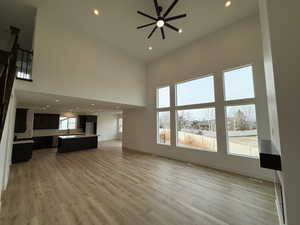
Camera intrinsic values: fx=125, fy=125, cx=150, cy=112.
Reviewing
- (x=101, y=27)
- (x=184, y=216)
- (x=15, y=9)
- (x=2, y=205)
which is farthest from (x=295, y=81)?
(x=15, y=9)

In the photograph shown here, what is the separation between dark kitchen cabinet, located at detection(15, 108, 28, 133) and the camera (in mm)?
7172

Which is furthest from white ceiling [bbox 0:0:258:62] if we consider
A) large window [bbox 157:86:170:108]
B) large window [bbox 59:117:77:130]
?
large window [bbox 59:117:77:130]

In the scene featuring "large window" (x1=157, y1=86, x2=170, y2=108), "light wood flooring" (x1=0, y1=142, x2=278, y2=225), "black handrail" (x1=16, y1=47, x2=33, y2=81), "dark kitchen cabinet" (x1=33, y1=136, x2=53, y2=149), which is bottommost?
"light wood flooring" (x1=0, y1=142, x2=278, y2=225)

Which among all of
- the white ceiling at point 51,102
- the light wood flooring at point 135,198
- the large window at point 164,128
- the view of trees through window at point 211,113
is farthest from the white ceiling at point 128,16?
the light wood flooring at point 135,198

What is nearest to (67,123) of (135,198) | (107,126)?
(107,126)

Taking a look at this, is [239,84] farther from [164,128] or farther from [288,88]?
[164,128]

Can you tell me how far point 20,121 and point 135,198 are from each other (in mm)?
8703

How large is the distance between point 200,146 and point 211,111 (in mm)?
1438

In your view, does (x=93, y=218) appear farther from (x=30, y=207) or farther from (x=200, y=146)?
(x=200, y=146)

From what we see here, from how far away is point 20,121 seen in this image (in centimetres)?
730

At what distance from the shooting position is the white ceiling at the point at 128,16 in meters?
3.70

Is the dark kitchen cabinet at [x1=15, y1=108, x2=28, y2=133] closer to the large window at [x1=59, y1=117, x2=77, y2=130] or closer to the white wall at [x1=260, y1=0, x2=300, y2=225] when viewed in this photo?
the large window at [x1=59, y1=117, x2=77, y2=130]

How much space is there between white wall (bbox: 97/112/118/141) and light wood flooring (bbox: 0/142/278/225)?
25.7ft

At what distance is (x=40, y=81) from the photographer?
393cm
